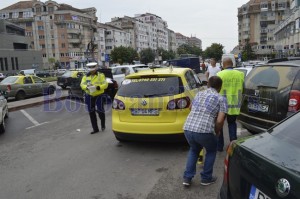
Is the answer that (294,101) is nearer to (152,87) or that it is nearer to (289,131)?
(152,87)

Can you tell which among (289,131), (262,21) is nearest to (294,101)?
(289,131)

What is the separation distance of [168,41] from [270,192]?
604ft

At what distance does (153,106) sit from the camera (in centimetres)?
600

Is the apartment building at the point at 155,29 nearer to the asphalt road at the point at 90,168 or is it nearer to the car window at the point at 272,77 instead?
the asphalt road at the point at 90,168

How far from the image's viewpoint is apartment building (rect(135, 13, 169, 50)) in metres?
152

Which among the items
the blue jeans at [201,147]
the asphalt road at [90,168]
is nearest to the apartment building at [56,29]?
the asphalt road at [90,168]

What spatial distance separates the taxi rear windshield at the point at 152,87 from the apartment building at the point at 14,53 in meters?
59.5

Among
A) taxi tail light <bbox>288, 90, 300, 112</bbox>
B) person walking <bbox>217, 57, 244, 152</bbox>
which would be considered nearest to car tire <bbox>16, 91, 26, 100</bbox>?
person walking <bbox>217, 57, 244, 152</bbox>

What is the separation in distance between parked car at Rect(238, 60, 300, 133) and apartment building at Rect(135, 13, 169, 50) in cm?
14414

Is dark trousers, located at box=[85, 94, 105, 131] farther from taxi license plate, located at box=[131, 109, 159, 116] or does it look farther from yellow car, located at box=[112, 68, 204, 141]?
taxi license plate, located at box=[131, 109, 159, 116]

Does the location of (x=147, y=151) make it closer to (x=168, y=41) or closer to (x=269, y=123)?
(x=269, y=123)

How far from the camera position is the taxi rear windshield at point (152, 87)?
6117 millimetres

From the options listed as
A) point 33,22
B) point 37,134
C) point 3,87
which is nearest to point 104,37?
point 33,22

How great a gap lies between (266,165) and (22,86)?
1796cm
